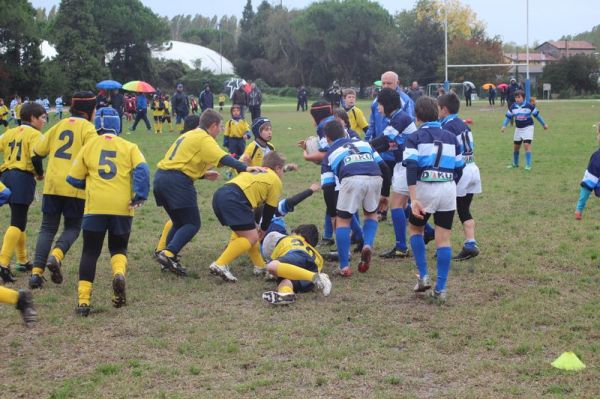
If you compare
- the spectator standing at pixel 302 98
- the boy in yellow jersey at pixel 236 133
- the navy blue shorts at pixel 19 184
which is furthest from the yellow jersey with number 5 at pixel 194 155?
the spectator standing at pixel 302 98

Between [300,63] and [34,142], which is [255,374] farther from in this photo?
[300,63]

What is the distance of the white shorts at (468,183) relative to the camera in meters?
8.92

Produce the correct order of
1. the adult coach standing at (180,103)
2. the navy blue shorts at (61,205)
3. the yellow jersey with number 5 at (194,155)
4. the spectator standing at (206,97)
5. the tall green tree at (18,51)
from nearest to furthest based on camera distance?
the navy blue shorts at (61,205) → the yellow jersey with number 5 at (194,155) → the spectator standing at (206,97) → the adult coach standing at (180,103) → the tall green tree at (18,51)

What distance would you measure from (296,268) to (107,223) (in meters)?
1.87

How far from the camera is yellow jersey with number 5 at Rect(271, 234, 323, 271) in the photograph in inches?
313

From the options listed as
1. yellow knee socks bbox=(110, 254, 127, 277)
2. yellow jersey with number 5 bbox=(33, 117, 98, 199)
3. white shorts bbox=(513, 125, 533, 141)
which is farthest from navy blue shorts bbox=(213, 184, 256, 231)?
white shorts bbox=(513, 125, 533, 141)

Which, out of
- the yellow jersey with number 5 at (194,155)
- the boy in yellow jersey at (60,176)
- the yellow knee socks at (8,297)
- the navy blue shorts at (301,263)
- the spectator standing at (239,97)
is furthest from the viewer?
the spectator standing at (239,97)

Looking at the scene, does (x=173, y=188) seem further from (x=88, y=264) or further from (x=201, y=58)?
(x=201, y=58)

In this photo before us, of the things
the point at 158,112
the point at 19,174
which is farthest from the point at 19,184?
the point at 158,112

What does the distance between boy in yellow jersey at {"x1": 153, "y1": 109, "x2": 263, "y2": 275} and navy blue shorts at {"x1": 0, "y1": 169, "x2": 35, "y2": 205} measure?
1394mm

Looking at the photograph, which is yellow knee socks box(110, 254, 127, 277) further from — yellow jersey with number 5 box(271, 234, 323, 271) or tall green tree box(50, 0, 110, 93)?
tall green tree box(50, 0, 110, 93)

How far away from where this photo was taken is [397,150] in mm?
9570

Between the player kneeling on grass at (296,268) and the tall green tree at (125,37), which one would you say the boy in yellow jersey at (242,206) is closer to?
the player kneeling on grass at (296,268)

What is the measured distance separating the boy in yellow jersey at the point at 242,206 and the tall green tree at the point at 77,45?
60725 millimetres
